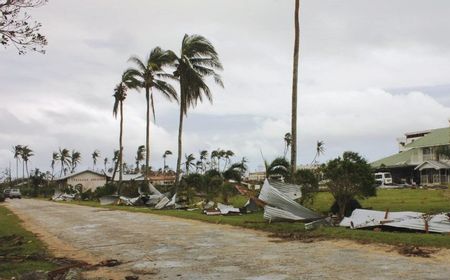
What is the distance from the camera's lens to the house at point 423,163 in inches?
2190

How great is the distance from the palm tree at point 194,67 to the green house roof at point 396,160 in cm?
3611

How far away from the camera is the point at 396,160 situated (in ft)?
212

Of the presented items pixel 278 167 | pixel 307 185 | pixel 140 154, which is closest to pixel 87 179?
pixel 140 154

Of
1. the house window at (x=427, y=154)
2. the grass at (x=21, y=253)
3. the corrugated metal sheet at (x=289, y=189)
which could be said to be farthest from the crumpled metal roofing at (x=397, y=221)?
the house window at (x=427, y=154)

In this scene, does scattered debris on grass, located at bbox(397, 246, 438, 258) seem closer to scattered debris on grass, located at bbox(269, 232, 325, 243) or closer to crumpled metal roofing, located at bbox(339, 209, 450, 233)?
crumpled metal roofing, located at bbox(339, 209, 450, 233)

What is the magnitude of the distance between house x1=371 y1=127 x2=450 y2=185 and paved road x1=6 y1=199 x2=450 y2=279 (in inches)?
1629

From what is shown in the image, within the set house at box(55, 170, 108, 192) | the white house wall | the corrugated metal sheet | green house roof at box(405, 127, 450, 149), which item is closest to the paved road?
the corrugated metal sheet

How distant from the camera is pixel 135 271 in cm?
937

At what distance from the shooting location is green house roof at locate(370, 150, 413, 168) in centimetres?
6216

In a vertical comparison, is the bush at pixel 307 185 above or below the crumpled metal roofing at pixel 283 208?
above

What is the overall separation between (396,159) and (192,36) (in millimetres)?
42323

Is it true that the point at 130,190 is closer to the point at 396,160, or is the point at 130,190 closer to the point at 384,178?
the point at 384,178

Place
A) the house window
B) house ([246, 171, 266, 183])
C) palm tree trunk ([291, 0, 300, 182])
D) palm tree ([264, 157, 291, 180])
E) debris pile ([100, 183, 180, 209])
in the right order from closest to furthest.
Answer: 1. palm tree trunk ([291, 0, 300, 182])
2. palm tree ([264, 157, 291, 180])
3. house ([246, 171, 266, 183])
4. debris pile ([100, 183, 180, 209])
5. the house window

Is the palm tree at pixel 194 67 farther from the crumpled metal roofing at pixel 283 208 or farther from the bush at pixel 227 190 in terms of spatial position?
the crumpled metal roofing at pixel 283 208
